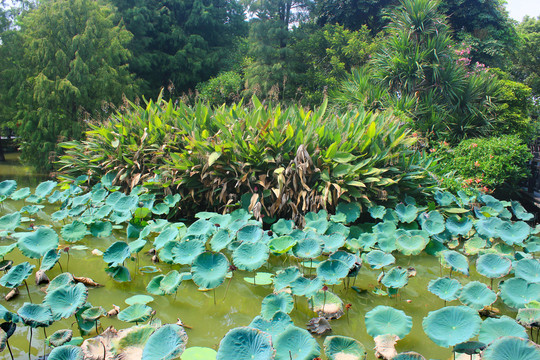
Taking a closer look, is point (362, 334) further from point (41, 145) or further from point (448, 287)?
point (41, 145)

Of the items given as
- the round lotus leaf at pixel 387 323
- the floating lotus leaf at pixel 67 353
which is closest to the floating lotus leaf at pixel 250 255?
the round lotus leaf at pixel 387 323

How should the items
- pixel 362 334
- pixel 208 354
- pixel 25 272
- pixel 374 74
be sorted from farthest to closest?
pixel 374 74, pixel 25 272, pixel 362 334, pixel 208 354

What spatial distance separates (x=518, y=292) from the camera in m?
1.85

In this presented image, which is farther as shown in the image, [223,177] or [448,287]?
[223,177]

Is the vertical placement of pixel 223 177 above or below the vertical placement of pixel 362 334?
above

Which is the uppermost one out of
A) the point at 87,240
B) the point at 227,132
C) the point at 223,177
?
→ the point at 227,132

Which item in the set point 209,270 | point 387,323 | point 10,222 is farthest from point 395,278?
point 10,222

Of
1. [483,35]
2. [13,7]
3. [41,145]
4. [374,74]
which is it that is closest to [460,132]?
[374,74]

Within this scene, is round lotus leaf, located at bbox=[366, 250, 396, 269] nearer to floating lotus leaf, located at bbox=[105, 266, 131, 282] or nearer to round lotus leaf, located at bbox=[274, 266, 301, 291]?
round lotus leaf, located at bbox=[274, 266, 301, 291]

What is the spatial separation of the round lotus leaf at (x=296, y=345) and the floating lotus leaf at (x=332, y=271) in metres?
0.59

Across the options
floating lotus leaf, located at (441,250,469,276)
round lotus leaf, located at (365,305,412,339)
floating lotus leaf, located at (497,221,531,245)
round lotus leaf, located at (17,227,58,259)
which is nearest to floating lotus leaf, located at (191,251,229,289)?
round lotus leaf, located at (365,305,412,339)

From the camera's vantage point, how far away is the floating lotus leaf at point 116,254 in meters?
2.14

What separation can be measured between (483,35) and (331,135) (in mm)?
12197

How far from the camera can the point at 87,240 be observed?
3.13 meters
